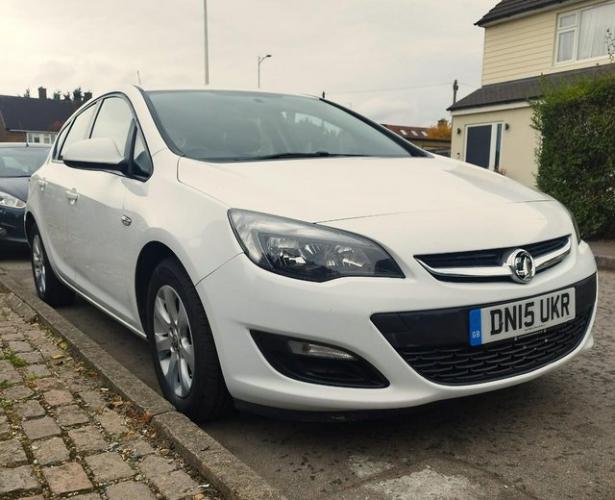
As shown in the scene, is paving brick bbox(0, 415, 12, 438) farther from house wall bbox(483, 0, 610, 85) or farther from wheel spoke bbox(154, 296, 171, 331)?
house wall bbox(483, 0, 610, 85)

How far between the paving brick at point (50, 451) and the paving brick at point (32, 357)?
1037 mm

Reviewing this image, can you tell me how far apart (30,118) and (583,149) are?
7086 cm

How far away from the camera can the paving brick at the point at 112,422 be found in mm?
2482

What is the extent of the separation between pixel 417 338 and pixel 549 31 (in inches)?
645

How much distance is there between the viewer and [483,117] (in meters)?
17.5

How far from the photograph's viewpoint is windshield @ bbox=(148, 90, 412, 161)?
3033 millimetres

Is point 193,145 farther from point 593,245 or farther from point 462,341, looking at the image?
point 593,245

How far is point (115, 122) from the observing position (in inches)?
144

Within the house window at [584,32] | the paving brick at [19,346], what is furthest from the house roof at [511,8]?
the paving brick at [19,346]

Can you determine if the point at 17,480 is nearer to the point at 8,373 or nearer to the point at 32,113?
the point at 8,373

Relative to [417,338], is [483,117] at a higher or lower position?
higher

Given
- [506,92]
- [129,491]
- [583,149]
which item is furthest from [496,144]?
[129,491]

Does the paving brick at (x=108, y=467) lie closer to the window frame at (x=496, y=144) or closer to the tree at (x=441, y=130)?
the window frame at (x=496, y=144)

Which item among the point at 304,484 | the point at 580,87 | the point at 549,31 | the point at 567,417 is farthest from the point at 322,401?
the point at 549,31
